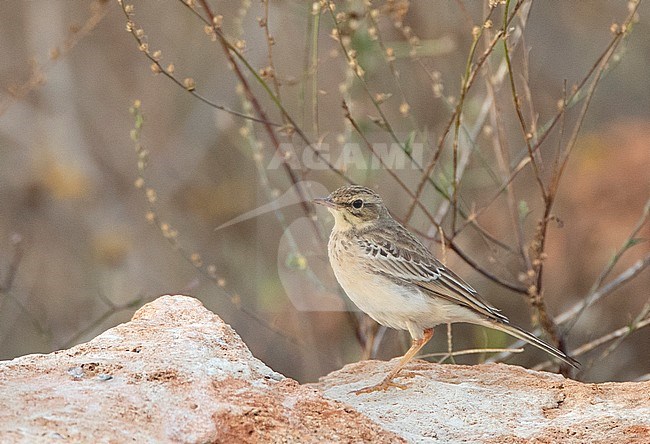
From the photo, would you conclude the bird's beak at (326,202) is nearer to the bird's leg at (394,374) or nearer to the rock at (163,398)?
the bird's leg at (394,374)

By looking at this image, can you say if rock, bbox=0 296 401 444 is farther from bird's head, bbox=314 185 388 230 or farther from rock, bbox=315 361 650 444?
bird's head, bbox=314 185 388 230

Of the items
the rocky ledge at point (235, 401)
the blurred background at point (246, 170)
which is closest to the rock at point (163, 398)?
the rocky ledge at point (235, 401)

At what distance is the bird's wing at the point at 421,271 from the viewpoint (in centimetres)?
496

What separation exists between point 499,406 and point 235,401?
1223mm

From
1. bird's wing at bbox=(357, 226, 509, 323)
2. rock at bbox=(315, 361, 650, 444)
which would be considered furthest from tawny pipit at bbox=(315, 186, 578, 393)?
rock at bbox=(315, 361, 650, 444)

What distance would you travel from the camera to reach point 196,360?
12.7 feet

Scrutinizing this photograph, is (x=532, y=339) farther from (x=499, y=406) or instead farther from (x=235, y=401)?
(x=235, y=401)

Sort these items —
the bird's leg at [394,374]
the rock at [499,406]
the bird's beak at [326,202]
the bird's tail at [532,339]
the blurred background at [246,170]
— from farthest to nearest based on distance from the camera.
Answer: the blurred background at [246,170] → the bird's beak at [326,202] → the bird's tail at [532,339] → the bird's leg at [394,374] → the rock at [499,406]

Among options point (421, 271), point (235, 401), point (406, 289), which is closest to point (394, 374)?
point (406, 289)

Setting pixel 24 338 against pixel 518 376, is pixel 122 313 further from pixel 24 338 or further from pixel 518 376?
pixel 518 376

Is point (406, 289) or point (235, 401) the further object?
point (406, 289)

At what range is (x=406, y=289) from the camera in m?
5.00

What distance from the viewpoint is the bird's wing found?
4965mm

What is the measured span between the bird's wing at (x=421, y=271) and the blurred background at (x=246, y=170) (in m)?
4.48
